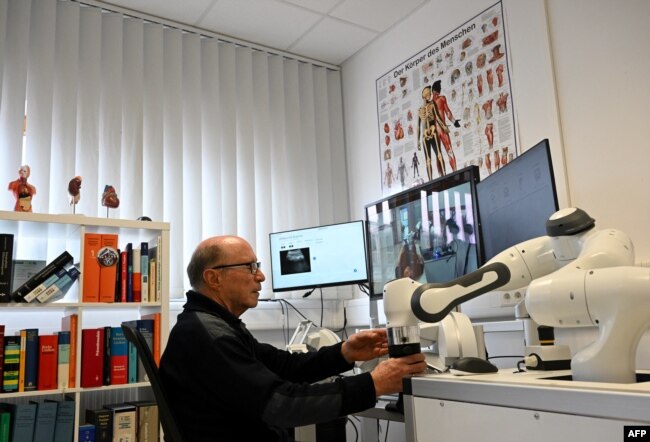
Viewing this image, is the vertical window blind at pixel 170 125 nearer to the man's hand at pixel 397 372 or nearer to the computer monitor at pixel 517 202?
the computer monitor at pixel 517 202

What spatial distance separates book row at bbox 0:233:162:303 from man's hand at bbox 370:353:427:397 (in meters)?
1.47

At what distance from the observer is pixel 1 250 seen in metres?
2.22

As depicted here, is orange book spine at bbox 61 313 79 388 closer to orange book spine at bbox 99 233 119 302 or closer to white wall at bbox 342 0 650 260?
orange book spine at bbox 99 233 119 302

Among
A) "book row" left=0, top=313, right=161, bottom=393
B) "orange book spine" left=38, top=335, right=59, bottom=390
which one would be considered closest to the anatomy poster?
"book row" left=0, top=313, right=161, bottom=393

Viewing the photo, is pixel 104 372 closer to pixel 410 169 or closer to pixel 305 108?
pixel 410 169

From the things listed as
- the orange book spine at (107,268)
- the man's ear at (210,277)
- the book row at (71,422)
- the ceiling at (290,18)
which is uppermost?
the ceiling at (290,18)

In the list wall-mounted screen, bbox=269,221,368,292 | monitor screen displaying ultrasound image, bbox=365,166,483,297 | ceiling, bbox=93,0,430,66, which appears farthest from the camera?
ceiling, bbox=93,0,430,66

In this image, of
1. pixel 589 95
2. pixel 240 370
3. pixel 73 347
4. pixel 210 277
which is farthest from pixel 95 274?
pixel 589 95

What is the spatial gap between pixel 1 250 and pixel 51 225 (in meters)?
0.21

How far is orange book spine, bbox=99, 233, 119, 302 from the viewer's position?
2377 millimetres

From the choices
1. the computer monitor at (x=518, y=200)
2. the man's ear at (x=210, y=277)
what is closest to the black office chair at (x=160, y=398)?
the man's ear at (x=210, y=277)

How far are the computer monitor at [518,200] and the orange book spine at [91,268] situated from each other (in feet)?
5.14

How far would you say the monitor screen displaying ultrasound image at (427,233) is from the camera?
2104mm

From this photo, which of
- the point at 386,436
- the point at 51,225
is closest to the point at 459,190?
the point at 386,436
